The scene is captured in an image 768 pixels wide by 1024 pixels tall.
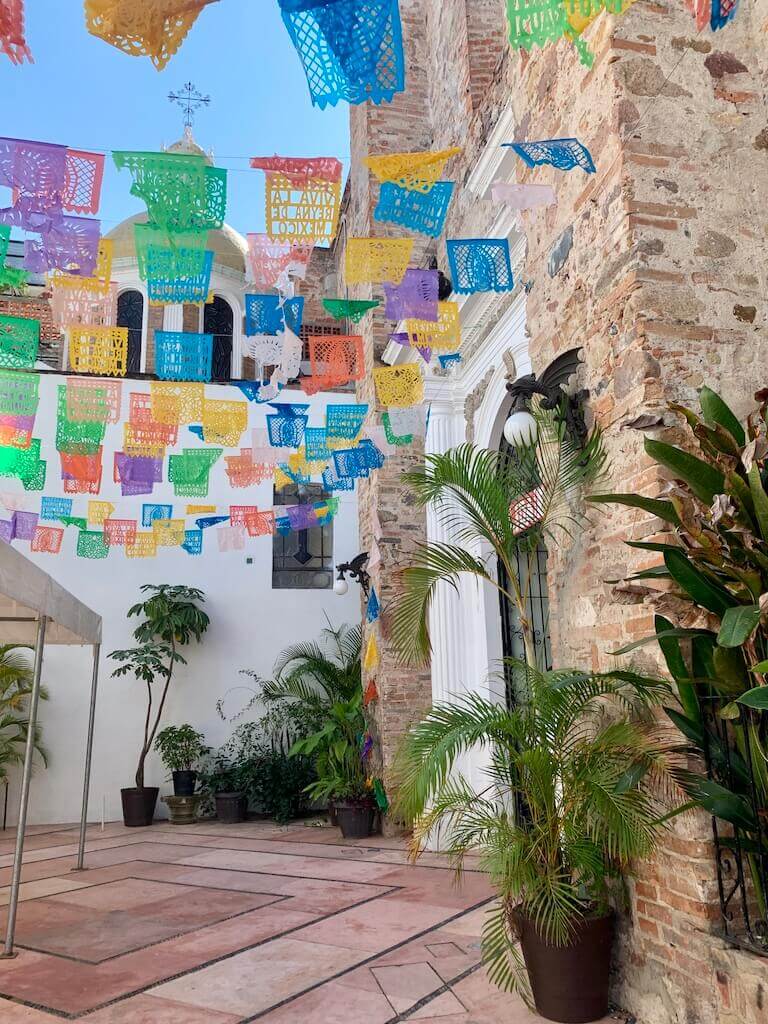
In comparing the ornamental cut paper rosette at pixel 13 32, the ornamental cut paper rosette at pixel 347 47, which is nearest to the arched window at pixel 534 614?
the ornamental cut paper rosette at pixel 347 47

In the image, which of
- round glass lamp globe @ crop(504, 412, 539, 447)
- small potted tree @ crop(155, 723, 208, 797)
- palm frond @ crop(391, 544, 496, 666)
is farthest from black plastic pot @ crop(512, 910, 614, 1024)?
small potted tree @ crop(155, 723, 208, 797)

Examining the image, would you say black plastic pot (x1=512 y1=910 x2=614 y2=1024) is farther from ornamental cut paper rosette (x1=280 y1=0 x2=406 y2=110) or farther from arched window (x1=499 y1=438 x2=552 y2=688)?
ornamental cut paper rosette (x1=280 y1=0 x2=406 y2=110)

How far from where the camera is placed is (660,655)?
310cm

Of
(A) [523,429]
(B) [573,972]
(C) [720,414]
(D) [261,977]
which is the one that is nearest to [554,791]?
(B) [573,972]

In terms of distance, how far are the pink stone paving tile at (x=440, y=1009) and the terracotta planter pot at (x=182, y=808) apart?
23.0 ft

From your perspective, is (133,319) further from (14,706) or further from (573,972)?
(573,972)

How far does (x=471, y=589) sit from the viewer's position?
716cm

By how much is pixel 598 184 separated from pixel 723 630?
2226 millimetres

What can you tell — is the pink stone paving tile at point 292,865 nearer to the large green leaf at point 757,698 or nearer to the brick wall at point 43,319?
the large green leaf at point 757,698

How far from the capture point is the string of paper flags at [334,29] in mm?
2625

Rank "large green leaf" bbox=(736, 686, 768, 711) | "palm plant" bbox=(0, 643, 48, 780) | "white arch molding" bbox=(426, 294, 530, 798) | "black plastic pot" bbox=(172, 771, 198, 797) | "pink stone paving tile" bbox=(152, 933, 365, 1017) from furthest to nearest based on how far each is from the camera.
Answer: "black plastic pot" bbox=(172, 771, 198, 797)
"palm plant" bbox=(0, 643, 48, 780)
"white arch molding" bbox=(426, 294, 530, 798)
"pink stone paving tile" bbox=(152, 933, 365, 1017)
"large green leaf" bbox=(736, 686, 768, 711)

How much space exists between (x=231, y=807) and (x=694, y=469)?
821 centimetres

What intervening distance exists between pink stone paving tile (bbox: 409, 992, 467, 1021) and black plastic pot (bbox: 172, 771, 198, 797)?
7.02 meters

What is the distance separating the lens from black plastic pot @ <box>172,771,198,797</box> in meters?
9.73
